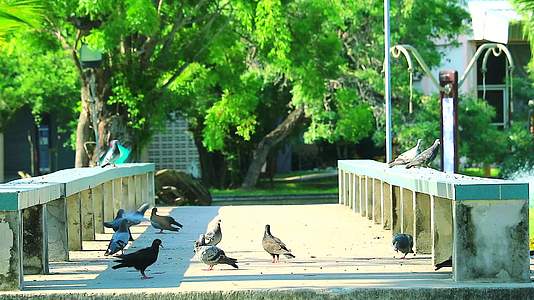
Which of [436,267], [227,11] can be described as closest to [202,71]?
[227,11]

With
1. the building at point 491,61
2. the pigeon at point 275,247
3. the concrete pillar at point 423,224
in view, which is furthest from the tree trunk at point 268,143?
the pigeon at point 275,247

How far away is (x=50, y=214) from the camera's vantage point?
51.0 feet

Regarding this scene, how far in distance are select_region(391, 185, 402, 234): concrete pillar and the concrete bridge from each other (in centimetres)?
23

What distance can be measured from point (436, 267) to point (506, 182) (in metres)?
1.54

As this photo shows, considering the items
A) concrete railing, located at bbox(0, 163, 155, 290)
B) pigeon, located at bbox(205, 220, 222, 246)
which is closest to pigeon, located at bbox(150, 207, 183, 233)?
concrete railing, located at bbox(0, 163, 155, 290)

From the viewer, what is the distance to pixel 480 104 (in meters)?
40.9

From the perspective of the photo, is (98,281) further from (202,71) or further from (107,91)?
(202,71)

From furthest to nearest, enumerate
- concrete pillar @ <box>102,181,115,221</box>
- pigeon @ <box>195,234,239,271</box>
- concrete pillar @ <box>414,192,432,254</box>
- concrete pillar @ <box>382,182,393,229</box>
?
concrete pillar @ <box>102,181,115,221</box>, concrete pillar @ <box>382,182,393,229</box>, concrete pillar @ <box>414,192,432,254</box>, pigeon @ <box>195,234,239,271</box>

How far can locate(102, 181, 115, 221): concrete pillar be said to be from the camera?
2121 centimetres

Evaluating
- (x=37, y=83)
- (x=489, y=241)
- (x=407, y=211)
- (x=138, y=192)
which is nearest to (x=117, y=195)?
(x=138, y=192)

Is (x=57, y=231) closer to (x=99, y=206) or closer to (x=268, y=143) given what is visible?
(x=99, y=206)

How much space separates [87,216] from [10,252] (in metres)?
6.27

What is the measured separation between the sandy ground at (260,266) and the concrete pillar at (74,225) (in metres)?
0.25

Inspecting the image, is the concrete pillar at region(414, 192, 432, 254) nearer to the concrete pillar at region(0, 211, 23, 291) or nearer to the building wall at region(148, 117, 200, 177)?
the concrete pillar at region(0, 211, 23, 291)
